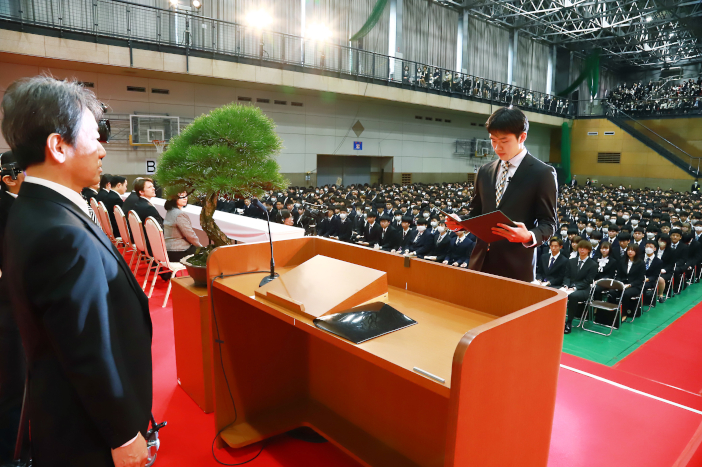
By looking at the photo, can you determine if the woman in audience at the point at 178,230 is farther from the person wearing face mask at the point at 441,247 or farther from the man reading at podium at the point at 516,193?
the person wearing face mask at the point at 441,247

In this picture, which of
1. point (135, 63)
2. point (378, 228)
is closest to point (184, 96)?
point (135, 63)

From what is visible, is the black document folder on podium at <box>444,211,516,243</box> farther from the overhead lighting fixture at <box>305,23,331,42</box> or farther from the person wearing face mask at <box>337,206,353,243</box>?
the overhead lighting fixture at <box>305,23,331,42</box>

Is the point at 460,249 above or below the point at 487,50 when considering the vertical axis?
below

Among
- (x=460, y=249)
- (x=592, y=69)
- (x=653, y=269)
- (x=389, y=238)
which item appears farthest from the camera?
(x=592, y=69)

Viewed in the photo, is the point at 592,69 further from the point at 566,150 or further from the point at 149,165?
the point at 149,165

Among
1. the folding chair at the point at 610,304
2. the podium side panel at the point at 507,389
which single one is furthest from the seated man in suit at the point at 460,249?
the podium side panel at the point at 507,389

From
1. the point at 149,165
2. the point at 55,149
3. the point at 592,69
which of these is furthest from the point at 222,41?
the point at 592,69

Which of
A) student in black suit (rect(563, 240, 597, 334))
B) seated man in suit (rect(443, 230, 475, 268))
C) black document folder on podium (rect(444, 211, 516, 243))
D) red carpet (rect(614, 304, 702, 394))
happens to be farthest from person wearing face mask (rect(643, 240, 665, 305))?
black document folder on podium (rect(444, 211, 516, 243))

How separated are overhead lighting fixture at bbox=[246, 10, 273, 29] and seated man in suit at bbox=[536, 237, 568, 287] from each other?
39.3 ft

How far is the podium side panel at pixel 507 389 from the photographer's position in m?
1.07

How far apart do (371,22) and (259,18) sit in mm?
4316

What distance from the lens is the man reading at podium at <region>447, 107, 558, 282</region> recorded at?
6.98 ft

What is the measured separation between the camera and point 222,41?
13.4 m

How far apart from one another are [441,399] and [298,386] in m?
0.97
